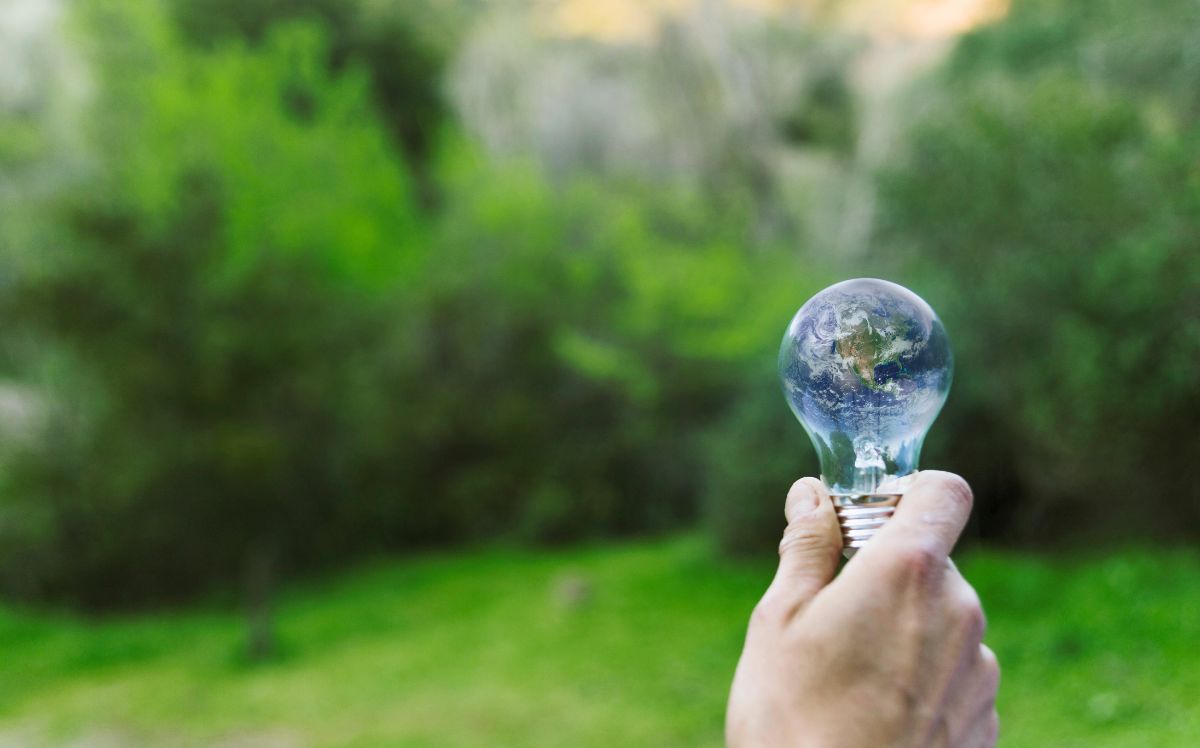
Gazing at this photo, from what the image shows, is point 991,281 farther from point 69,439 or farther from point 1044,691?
point 69,439

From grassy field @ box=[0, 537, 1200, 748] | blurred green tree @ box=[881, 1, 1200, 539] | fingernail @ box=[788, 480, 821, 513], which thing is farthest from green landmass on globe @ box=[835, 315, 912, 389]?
blurred green tree @ box=[881, 1, 1200, 539]

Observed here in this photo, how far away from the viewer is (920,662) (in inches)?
43.8

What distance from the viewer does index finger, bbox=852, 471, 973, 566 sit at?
1115 millimetres

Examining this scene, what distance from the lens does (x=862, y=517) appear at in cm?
124

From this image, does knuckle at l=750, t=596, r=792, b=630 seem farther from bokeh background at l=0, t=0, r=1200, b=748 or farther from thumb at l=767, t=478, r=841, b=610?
bokeh background at l=0, t=0, r=1200, b=748

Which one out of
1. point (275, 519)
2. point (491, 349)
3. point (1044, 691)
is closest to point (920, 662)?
point (1044, 691)

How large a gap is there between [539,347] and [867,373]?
1205 centimetres

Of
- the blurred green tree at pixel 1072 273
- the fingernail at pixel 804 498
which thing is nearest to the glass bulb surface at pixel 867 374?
the fingernail at pixel 804 498

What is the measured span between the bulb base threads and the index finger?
1.5 inches

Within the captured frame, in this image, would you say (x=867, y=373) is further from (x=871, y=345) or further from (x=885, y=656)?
(x=885, y=656)

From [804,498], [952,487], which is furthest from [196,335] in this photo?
[952,487]

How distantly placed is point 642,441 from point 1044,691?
285 inches

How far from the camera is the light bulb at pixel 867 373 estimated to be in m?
1.49

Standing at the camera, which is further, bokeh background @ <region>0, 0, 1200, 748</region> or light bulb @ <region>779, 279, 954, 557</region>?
bokeh background @ <region>0, 0, 1200, 748</region>
